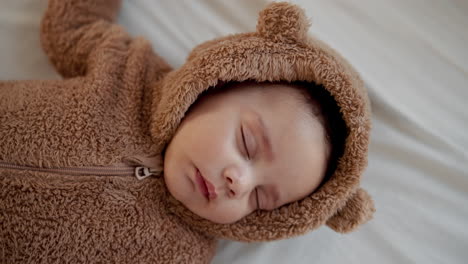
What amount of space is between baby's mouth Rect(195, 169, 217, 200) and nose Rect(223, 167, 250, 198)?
0.04m

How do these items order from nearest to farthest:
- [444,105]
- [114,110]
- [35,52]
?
[114,110] < [35,52] < [444,105]

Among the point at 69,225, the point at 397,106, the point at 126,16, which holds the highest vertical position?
the point at 397,106

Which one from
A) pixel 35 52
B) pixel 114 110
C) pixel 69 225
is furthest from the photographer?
pixel 35 52

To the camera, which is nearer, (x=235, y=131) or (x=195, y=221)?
(x=235, y=131)

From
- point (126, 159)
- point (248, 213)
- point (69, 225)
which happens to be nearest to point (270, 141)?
point (248, 213)

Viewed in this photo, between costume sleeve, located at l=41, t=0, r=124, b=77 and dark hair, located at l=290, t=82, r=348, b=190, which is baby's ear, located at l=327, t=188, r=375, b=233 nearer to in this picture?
dark hair, located at l=290, t=82, r=348, b=190

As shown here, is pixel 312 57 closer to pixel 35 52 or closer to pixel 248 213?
pixel 248 213

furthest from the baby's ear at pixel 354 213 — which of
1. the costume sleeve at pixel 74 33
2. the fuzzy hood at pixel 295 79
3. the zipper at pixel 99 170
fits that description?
the costume sleeve at pixel 74 33

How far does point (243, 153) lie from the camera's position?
0.95 m

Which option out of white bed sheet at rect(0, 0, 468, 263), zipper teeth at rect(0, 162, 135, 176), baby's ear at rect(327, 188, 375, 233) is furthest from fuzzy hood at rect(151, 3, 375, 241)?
white bed sheet at rect(0, 0, 468, 263)

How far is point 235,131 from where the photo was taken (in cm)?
95

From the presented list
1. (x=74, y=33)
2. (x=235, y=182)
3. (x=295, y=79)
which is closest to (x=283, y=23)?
(x=295, y=79)

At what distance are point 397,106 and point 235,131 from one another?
67 cm

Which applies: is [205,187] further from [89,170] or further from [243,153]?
[89,170]
